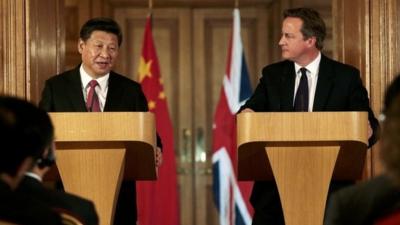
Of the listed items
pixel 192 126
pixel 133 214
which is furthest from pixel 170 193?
pixel 133 214

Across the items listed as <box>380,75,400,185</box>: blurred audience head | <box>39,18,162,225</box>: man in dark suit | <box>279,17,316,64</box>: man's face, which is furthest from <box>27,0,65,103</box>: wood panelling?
<box>380,75,400,185</box>: blurred audience head

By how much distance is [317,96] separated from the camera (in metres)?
4.89

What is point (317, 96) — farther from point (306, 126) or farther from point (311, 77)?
point (306, 126)

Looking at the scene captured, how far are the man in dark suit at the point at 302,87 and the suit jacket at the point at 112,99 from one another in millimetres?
554

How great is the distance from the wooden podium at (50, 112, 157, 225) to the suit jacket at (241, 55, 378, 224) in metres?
0.84

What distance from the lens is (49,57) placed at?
5.68 meters

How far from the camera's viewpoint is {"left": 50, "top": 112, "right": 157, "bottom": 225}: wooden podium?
13.7 ft

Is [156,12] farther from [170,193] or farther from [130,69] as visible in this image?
[170,193]

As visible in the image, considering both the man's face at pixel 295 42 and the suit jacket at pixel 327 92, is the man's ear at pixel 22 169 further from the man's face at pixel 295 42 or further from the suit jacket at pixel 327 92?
the man's face at pixel 295 42

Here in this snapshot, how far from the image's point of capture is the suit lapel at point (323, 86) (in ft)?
16.0

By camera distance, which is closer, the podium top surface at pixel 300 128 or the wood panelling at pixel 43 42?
the podium top surface at pixel 300 128

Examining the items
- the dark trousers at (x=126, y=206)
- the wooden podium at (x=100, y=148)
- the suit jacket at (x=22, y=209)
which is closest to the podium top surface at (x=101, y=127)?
the wooden podium at (x=100, y=148)

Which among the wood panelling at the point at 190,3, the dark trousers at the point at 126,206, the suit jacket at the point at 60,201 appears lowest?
the dark trousers at the point at 126,206

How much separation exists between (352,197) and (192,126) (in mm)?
6029
